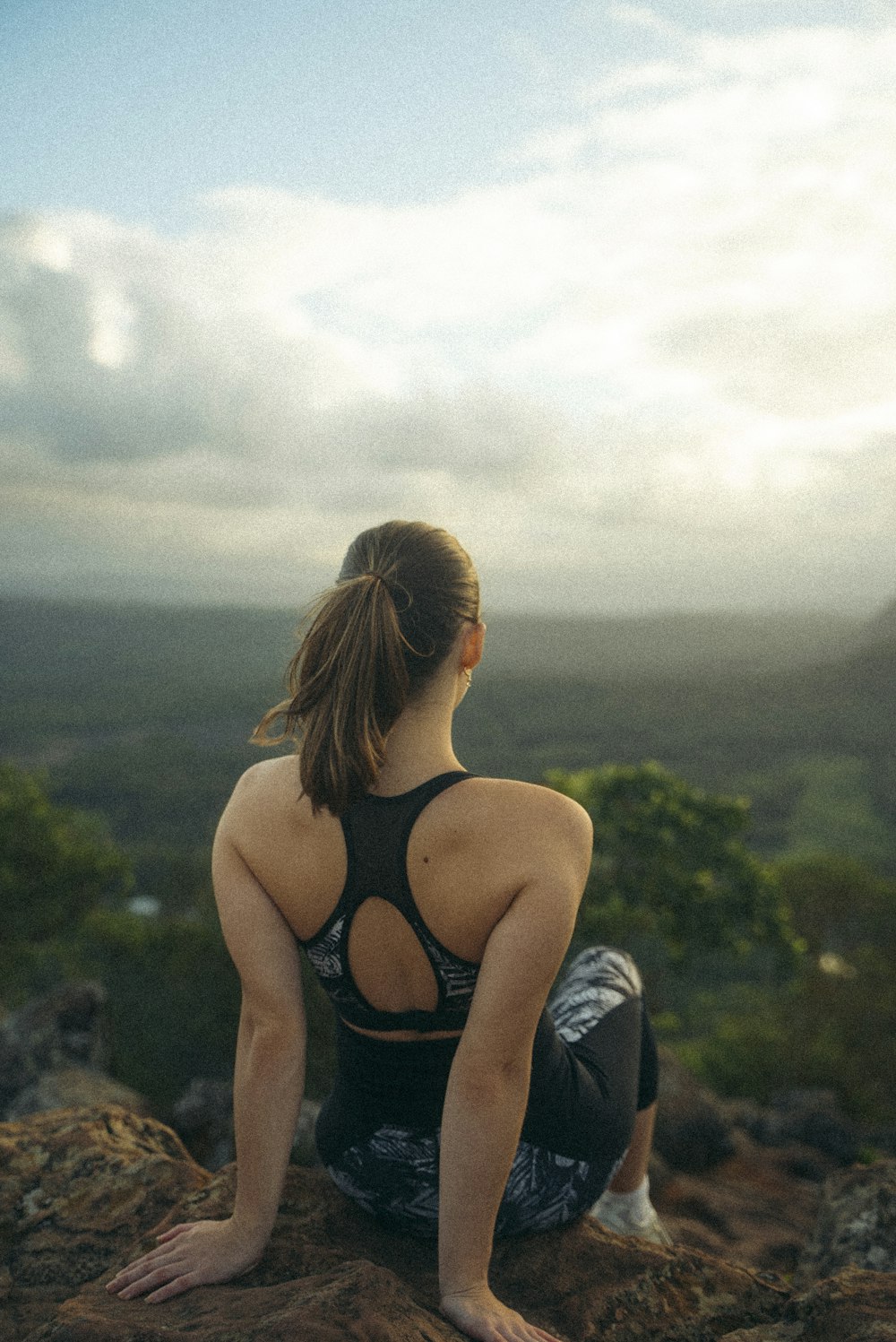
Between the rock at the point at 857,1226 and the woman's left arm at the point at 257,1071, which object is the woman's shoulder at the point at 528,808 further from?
the rock at the point at 857,1226

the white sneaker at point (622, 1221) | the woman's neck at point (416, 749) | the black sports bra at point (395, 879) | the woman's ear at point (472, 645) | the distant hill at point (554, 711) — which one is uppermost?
the woman's ear at point (472, 645)

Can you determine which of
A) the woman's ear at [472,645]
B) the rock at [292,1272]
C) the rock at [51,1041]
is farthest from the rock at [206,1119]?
the woman's ear at [472,645]

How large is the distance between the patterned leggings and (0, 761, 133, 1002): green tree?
54.4 ft

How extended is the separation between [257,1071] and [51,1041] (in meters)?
6.87

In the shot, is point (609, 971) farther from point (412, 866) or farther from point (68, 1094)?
point (68, 1094)

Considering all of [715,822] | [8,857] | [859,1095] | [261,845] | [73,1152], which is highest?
[261,845]

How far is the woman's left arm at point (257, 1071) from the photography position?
2.38 meters

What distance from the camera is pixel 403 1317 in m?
1.99

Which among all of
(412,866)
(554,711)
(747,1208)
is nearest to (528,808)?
(412,866)

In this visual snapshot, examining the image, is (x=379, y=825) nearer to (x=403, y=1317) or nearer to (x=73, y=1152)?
(x=403, y=1317)

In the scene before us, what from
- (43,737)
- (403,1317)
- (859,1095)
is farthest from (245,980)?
(43,737)

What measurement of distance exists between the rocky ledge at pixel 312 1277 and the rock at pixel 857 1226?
0.08 meters

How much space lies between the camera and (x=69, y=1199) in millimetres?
2824

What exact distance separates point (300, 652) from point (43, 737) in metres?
124
